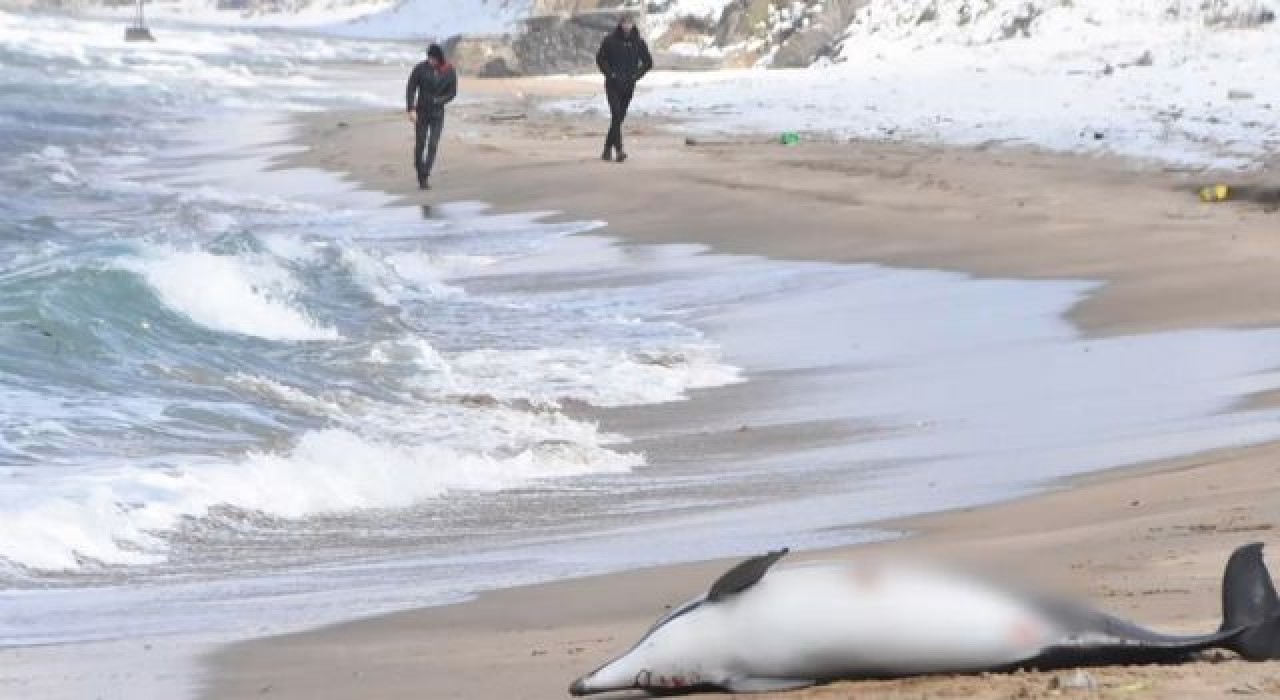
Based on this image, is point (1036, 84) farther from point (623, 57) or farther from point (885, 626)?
point (885, 626)

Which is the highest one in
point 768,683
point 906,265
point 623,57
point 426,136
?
point 768,683

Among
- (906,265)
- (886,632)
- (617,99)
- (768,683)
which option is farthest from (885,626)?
(617,99)

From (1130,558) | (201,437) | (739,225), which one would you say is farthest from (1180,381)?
(739,225)

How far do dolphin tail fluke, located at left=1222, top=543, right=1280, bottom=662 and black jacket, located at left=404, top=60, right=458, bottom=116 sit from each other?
19767mm

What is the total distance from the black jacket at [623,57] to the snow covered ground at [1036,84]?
8.50ft

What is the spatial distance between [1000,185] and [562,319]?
22.2 ft

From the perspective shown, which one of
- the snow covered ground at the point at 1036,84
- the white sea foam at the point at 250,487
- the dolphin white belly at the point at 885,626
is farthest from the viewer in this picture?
the snow covered ground at the point at 1036,84

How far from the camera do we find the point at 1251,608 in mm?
5066

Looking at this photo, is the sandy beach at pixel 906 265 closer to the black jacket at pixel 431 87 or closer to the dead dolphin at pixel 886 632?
the dead dolphin at pixel 886 632

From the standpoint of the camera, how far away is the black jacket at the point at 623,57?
85.0 feet

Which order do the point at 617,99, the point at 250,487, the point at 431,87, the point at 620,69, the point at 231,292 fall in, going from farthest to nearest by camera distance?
the point at 620,69, the point at 617,99, the point at 431,87, the point at 231,292, the point at 250,487

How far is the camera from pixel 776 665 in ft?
16.5

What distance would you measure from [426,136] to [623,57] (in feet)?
7.09

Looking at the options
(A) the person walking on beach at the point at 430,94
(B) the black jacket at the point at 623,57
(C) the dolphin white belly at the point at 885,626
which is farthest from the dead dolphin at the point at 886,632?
(B) the black jacket at the point at 623,57
